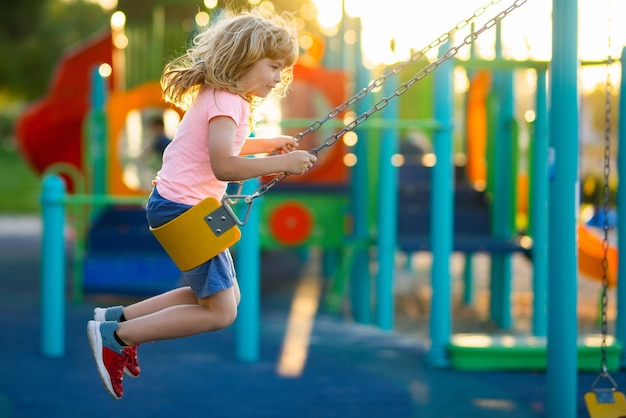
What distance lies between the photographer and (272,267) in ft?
37.4

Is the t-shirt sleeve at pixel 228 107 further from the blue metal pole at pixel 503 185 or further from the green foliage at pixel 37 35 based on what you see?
the green foliage at pixel 37 35

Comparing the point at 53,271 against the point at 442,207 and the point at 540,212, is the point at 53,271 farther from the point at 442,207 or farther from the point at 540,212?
the point at 540,212

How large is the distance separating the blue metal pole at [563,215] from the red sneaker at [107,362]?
185 cm

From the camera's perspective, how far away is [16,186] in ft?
87.5

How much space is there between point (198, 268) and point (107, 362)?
49cm

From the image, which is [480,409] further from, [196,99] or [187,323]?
[196,99]

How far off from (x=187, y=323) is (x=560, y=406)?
1.71 meters

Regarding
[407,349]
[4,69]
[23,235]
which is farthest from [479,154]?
[4,69]

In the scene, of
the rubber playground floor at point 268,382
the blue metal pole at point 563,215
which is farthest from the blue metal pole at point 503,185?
the blue metal pole at point 563,215

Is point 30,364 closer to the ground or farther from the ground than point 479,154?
closer to the ground

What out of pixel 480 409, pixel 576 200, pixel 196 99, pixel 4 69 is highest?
pixel 4 69

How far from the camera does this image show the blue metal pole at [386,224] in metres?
6.93

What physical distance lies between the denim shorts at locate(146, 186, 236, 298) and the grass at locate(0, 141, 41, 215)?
1219cm

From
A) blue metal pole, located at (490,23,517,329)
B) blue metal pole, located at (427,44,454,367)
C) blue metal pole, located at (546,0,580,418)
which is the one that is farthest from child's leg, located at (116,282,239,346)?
blue metal pole, located at (490,23,517,329)
